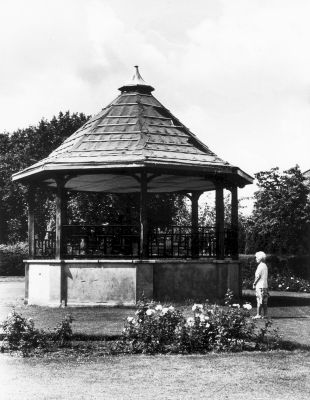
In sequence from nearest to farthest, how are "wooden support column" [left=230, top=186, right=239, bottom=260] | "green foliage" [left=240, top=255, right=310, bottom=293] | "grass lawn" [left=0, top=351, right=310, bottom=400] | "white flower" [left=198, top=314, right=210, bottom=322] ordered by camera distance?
1. "grass lawn" [left=0, top=351, right=310, bottom=400]
2. "white flower" [left=198, top=314, right=210, bottom=322]
3. "wooden support column" [left=230, top=186, right=239, bottom=260]
4. "green foliage" [left=240, top=255, right=310, bottom=293]

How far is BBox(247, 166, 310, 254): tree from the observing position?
98.8 ft

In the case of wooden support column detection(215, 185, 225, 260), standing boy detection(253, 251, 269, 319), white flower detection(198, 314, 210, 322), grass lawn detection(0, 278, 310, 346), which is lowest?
grass lawn detection(0, 278, 310, 346)

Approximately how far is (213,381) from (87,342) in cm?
386

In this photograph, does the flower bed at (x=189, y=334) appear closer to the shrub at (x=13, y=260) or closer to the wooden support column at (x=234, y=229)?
the wooden support column at (x=234, y=229)

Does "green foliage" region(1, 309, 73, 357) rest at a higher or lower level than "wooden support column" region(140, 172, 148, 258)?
lower

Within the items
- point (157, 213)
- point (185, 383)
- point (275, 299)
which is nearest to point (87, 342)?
point (185, 383)

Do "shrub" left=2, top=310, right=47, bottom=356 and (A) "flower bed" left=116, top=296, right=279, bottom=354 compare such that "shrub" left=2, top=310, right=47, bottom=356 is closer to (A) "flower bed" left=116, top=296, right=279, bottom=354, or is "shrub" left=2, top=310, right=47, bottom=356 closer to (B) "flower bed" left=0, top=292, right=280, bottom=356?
(B) "flower bed" left=0, top=292, right=280, bottom=356

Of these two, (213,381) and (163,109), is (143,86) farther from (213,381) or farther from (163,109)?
(213,381)

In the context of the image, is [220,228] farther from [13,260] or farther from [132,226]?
[13,260]

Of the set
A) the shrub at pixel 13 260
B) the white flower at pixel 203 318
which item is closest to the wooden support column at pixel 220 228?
the white flower at pixel 203 318

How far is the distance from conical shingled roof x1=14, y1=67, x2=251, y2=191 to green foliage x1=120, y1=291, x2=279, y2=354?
26.0ft

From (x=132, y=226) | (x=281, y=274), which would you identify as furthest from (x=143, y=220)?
(x=281, y=274)

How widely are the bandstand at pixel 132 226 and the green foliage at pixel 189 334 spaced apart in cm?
765

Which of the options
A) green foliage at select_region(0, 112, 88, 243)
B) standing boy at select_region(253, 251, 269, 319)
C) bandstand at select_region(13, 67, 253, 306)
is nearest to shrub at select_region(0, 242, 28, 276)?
green foliage at select_region(0, 112, 88, 243)
